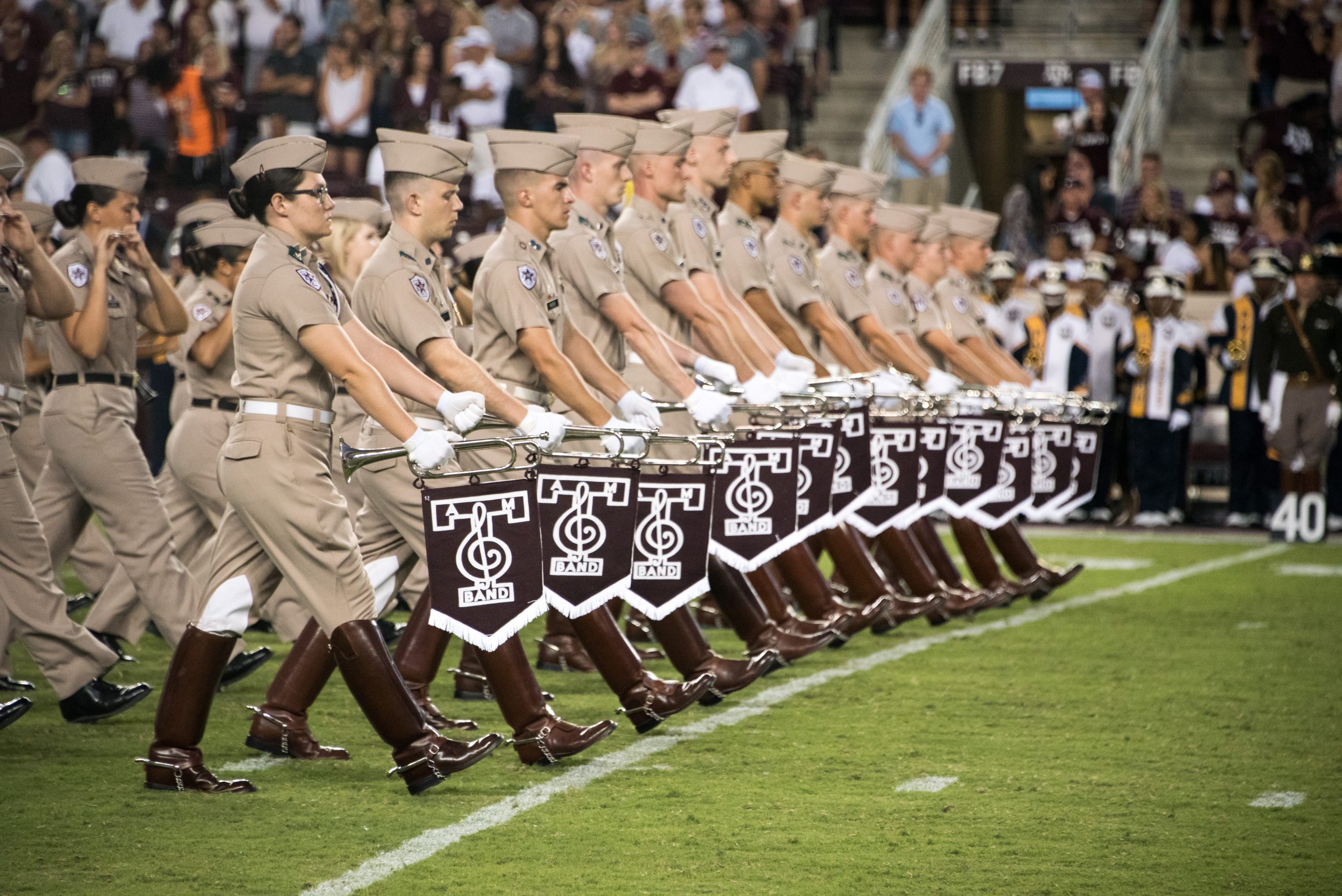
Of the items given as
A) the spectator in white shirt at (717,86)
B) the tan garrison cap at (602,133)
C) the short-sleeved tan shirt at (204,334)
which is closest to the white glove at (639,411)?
the tan garrison cap at (602,133)

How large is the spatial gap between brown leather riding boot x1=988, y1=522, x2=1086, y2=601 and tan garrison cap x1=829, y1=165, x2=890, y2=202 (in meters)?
2.17

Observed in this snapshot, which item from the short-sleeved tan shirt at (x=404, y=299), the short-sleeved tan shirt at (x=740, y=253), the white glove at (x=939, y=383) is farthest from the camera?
the white glove at (x=939, y=383)

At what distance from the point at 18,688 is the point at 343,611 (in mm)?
2643

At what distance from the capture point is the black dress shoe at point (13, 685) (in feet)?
23.7

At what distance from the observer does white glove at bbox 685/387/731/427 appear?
710 centimetres

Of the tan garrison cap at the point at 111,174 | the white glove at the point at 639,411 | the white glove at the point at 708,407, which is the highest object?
the tan garrison cap at the point at 111,174

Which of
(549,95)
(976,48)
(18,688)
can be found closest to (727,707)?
(18,688)

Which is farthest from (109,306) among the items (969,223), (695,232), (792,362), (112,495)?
(969,223)

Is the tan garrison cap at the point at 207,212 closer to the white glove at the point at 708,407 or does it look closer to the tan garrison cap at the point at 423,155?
the tan garrison cap at the point at 423,155

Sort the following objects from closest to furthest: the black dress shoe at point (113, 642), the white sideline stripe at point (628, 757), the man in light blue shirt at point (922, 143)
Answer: the white sideline stripe at point (628, 757) < the black dress shoe at point (113, 642) < the man in light blue shirt at point (922, 143)

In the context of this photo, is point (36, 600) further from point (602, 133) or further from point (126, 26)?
point (126, 26)

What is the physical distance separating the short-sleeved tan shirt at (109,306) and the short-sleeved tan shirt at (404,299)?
1814 millimetres

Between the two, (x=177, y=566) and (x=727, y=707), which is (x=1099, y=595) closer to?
(x=727, y=707)

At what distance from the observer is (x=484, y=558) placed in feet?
18.6
